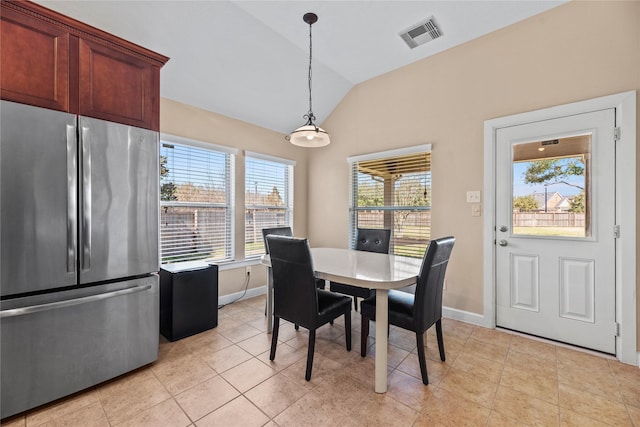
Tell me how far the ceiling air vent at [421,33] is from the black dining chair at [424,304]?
2145 millimetres

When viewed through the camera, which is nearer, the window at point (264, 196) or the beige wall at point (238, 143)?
the beige wall at point (238, 143)

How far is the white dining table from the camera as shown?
183 centimetres

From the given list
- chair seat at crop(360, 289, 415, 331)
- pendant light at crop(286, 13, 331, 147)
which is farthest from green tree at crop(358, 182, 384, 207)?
chair seat at crop(360, 289, 415, 331)

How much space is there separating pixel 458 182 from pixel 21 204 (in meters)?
3.60

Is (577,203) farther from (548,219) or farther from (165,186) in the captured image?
(165,186)

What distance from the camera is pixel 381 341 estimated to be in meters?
1.86

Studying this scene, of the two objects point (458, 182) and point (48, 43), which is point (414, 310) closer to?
point (458, 182)

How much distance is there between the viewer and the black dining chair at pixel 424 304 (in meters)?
1.87

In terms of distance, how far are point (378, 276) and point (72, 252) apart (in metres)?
2.01

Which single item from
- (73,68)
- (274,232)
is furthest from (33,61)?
(274,232)

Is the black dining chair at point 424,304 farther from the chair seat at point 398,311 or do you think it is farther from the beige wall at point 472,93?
the beige wall at point 472,93

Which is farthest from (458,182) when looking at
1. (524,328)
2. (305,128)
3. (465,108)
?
(305,128)

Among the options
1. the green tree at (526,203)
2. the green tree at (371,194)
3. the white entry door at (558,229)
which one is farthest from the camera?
the green tree at (371,194)

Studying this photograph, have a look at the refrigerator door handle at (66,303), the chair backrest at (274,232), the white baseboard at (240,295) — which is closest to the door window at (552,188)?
the chair backrest at (274,232)
